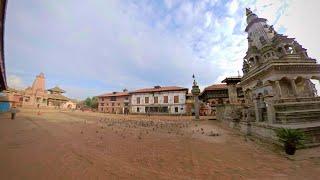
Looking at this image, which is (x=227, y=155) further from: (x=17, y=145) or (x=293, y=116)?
(x=17, y=145)

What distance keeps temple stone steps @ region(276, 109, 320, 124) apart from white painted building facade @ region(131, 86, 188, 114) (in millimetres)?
34930

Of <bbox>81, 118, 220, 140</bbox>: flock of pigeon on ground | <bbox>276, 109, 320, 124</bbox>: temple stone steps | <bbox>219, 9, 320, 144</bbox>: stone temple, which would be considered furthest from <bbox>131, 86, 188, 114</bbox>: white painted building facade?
<bbox>276, 109, 320, 124</bbox>: temple stone steps

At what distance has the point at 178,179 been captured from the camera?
4.88 m

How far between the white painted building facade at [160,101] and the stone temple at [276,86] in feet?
82.6

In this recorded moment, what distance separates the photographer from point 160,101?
164ft

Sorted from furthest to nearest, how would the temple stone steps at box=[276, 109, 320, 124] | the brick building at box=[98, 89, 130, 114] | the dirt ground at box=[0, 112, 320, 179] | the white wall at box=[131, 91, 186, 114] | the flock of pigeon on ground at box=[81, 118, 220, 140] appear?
the brick building at box=[98, 89, 130, 114] → the white wall at box=[131, 91, 186, 114] → the flock of pigeon on ground at box=[81, 118, 220, 140] → the temple stone steps at box=[276, 109, 320, 124] → the dirt ground at box=[0, 112, 320, 179]

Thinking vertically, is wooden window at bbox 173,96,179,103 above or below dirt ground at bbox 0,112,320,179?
above

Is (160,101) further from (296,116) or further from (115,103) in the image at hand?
(296,116)

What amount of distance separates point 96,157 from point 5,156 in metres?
3.32

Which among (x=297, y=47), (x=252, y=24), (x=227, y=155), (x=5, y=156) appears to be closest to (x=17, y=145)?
(x=5, y=156)

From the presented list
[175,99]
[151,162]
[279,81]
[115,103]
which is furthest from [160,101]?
[151,162]

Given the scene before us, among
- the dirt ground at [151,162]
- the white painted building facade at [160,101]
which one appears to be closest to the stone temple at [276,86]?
the dirt ground at [151,162]

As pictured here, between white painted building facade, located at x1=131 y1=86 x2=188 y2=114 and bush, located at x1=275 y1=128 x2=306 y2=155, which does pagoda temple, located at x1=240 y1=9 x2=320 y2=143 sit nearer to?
bush, located at x1=275 y1=128 x2=306 y2=155

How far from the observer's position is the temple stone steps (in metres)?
11.1
